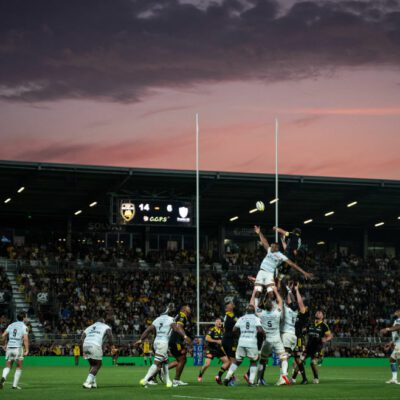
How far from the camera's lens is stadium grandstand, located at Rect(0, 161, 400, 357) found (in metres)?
53.4

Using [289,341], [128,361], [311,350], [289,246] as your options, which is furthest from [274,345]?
[128,361]

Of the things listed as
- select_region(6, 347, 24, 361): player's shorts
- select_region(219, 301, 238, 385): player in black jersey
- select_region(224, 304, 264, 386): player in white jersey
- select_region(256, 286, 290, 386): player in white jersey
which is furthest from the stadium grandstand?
select_region(224, 304, 264, 386): player in white jersey

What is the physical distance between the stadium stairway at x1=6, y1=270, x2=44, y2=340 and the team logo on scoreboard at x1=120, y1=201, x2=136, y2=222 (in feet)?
29.4

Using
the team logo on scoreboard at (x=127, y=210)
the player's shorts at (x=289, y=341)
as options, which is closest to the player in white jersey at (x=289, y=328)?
the player's shorts at (x=289, y=341)

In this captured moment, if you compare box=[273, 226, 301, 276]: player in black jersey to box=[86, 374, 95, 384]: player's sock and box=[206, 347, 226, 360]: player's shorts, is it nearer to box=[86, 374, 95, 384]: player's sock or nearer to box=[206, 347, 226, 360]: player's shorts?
box=[206, 347, 226, 360]: player's shorts

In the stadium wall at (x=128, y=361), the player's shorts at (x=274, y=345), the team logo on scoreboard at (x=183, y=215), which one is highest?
the team logo on scoreboard at (x=183, y=215)

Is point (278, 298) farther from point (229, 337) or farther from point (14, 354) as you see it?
point (14, 354)

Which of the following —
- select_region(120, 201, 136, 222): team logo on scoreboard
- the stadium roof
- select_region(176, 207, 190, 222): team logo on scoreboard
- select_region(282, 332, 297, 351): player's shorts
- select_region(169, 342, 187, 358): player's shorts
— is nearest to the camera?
select_region(169, 342, 187, 358): player's shorts

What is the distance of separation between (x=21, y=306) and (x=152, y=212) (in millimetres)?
11955

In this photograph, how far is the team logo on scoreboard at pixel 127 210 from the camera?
4934 cm

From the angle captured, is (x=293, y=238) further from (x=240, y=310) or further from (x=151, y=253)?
(x=151, y=253)

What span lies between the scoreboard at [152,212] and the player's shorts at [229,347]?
76.7 ft

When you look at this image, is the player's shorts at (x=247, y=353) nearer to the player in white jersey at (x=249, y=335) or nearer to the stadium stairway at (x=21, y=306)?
the player in white jersey at (x=249, y=335)

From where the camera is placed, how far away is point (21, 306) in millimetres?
56094
